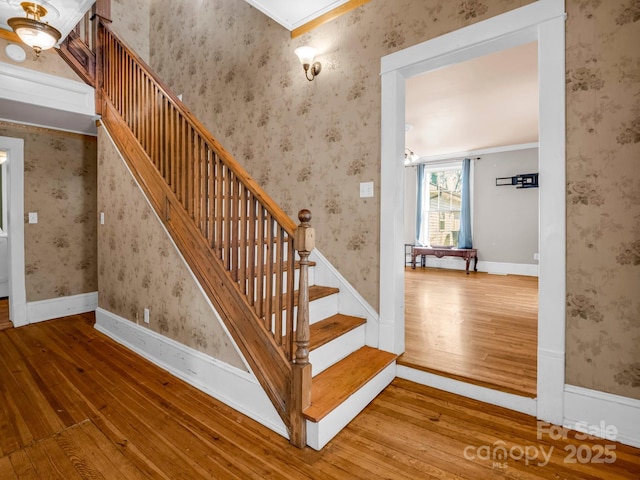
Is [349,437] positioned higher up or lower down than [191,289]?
lower down

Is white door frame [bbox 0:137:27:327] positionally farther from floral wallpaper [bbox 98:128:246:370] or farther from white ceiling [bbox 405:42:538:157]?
white ceiling [bbox 405:42:538:157]

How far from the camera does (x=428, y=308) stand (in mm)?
3883

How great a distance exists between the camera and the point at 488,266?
6977 millimetres

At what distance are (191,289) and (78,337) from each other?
6.33 feet

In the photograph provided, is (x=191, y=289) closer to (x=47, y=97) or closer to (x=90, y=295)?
(x=47, y=97)

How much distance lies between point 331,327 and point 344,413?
2.07 ft

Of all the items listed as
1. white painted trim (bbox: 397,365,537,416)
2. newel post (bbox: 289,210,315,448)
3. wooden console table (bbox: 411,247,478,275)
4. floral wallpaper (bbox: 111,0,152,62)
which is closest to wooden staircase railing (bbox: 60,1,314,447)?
newel post (bbox: 289,210,315,448)

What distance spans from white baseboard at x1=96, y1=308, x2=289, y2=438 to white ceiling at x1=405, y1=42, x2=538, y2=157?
139 inches

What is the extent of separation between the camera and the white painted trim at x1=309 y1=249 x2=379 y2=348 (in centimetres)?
248

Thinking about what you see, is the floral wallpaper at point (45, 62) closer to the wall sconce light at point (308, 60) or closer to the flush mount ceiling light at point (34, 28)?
the flush mount ceiling light at point (34, 28)

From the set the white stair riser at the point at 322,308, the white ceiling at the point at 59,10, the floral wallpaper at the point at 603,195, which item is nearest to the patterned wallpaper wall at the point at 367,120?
the floral wallpaper at the point at 603,195

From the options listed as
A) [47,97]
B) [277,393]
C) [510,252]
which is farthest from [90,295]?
[510,252]

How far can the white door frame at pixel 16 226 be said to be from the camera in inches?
139

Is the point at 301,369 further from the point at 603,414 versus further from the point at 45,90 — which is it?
the point at 45,90
